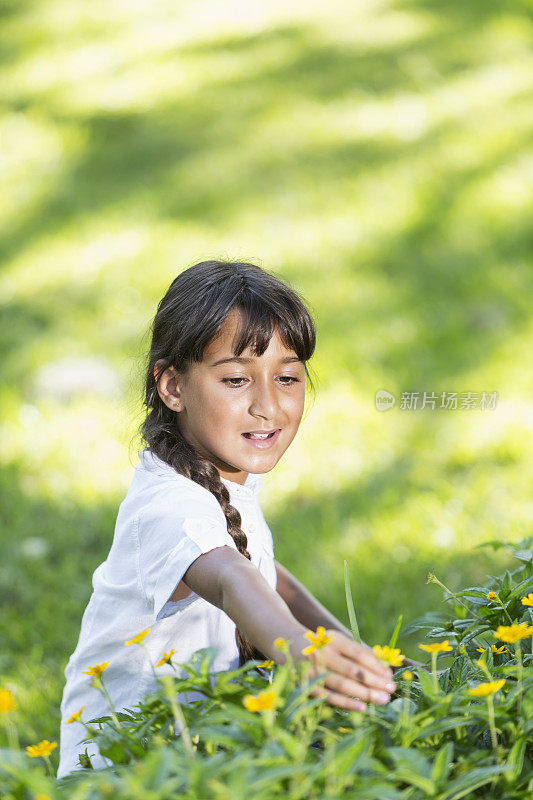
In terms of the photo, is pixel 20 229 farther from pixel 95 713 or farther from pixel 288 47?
pixel 95 713

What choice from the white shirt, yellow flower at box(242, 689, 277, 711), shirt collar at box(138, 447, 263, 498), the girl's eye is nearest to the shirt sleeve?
the white shirt

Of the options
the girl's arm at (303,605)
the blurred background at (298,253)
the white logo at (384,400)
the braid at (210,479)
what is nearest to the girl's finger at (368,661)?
the braid at (210,479)

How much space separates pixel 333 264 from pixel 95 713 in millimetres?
3979

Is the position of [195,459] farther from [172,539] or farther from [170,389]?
[172,539]

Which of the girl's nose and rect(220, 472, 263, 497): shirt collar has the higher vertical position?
the girl's nose

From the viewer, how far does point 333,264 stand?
5.52 meters

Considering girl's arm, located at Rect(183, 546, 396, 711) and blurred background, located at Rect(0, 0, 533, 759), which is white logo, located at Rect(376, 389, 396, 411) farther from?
girl's arm, located at Rect(183, 546, 396, 711)

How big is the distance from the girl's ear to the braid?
0.08 m

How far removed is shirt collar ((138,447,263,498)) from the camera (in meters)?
1.76

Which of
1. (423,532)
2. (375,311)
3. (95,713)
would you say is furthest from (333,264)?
(95,713)

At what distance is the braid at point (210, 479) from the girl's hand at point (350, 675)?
68 centimetres

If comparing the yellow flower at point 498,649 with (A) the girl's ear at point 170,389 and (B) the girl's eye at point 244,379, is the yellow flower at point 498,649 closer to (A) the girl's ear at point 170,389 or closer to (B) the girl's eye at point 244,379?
(B) the girl's eye at point 244,379

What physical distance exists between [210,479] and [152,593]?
302 millimetres

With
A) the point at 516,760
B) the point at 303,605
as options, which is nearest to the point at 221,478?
the point at 303,605
